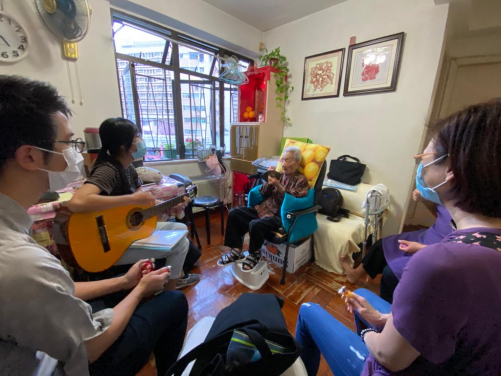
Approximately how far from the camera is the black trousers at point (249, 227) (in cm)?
173

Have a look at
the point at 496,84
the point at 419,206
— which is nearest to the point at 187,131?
the point at 419,206

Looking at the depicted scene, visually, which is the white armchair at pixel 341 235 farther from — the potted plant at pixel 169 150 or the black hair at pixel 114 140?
the potted plant at pixel 169 150

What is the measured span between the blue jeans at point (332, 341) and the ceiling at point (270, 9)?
3179 mm

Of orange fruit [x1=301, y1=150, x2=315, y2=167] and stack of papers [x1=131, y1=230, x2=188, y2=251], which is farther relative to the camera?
orange fruit [x1=301, y1=150, x2=315, y2=167]

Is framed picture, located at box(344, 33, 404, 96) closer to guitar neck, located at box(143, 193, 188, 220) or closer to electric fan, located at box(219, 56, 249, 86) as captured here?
electric fan, located at box(219, 56, 249, 86)

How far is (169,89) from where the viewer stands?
274 cm

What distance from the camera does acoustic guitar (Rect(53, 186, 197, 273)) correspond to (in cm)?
102

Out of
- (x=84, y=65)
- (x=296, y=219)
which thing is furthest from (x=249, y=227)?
(x=84, y=65)

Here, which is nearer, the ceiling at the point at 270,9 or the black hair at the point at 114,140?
the black hair at the point at 114,140

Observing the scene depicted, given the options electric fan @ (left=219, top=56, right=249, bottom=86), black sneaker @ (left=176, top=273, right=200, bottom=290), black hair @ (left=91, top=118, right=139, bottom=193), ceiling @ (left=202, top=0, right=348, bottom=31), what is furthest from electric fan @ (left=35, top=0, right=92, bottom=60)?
black sneaker @ (left=176, top=273, right=200, bottom=290)

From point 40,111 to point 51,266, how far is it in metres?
0.49

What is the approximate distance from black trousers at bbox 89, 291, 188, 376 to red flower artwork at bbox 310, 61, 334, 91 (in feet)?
9.45

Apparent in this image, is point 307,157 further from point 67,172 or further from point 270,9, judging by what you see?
point 270,9

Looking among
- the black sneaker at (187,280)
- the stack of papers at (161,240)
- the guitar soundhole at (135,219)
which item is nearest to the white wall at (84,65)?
the guitar soundhole at (135,219)
